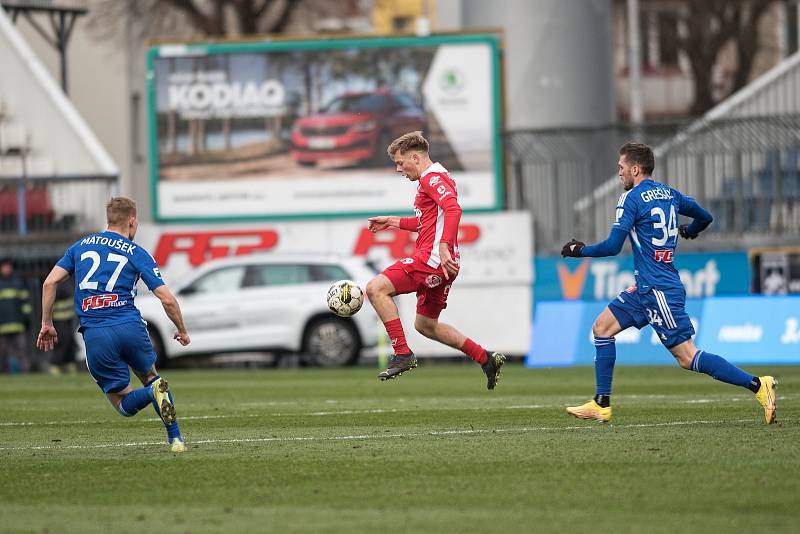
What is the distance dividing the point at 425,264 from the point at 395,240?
15446 millimetres

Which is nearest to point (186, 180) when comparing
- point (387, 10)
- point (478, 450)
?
point (478, 450)

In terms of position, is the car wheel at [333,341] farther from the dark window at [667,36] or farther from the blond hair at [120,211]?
the dark window at [667,36]

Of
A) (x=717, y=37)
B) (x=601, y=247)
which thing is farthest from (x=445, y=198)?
(x=717, y=37)

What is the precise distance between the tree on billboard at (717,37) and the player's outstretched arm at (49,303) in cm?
4034

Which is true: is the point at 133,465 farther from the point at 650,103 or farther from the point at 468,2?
the point at 650,103

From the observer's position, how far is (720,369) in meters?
11.3

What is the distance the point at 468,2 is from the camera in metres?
33.0

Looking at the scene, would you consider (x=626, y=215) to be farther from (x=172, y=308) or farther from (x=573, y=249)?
(x=172, y=308)

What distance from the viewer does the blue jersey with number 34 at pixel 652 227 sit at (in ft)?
37.4

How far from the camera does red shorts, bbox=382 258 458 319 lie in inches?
489

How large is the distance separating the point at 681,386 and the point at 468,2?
55.6 feet

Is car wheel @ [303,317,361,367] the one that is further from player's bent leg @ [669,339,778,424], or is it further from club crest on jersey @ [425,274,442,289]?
player's bent leg @ [669,339,778,424]

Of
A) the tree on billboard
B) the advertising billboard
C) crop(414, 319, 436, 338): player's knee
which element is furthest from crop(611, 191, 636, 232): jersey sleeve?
the tree on billboard

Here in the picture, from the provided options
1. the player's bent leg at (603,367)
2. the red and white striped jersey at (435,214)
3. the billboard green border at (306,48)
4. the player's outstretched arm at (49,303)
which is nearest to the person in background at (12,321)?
the billboard green border at (306,48)
